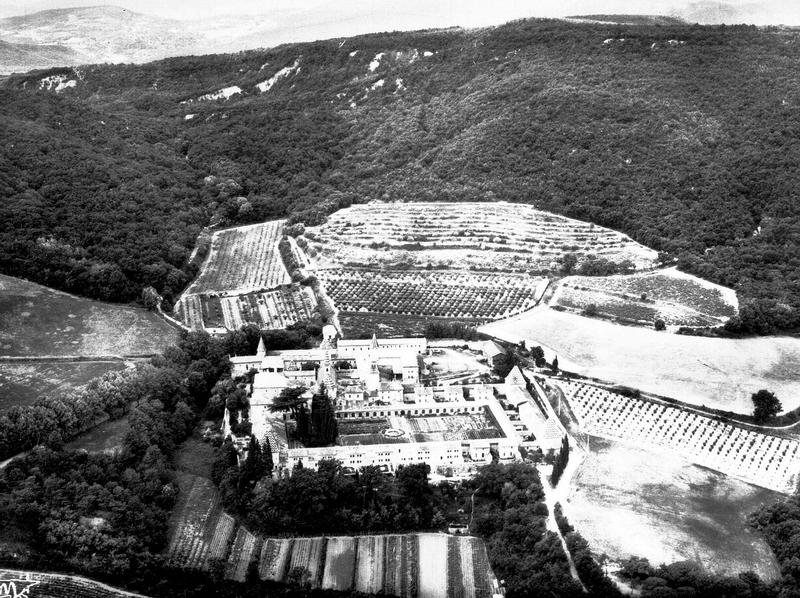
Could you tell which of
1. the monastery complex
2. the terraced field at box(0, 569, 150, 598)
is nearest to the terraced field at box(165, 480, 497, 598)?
the terraced field at box(0, 569, 150, 598)

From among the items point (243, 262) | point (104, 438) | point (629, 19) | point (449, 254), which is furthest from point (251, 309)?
point (629, 19)

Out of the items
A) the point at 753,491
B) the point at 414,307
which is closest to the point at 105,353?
the point at 414,307

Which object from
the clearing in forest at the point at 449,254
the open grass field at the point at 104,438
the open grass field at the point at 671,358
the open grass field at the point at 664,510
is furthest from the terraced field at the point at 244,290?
the open grass field at the point at 664,510

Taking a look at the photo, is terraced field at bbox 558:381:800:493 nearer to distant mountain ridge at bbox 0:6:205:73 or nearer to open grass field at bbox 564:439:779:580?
open grass field at bbox 564:439:779:580

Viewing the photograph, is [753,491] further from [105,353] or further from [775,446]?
[105,353]

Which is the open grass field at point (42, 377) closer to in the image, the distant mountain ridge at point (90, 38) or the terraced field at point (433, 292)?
the terraced field at point (433, 292)
